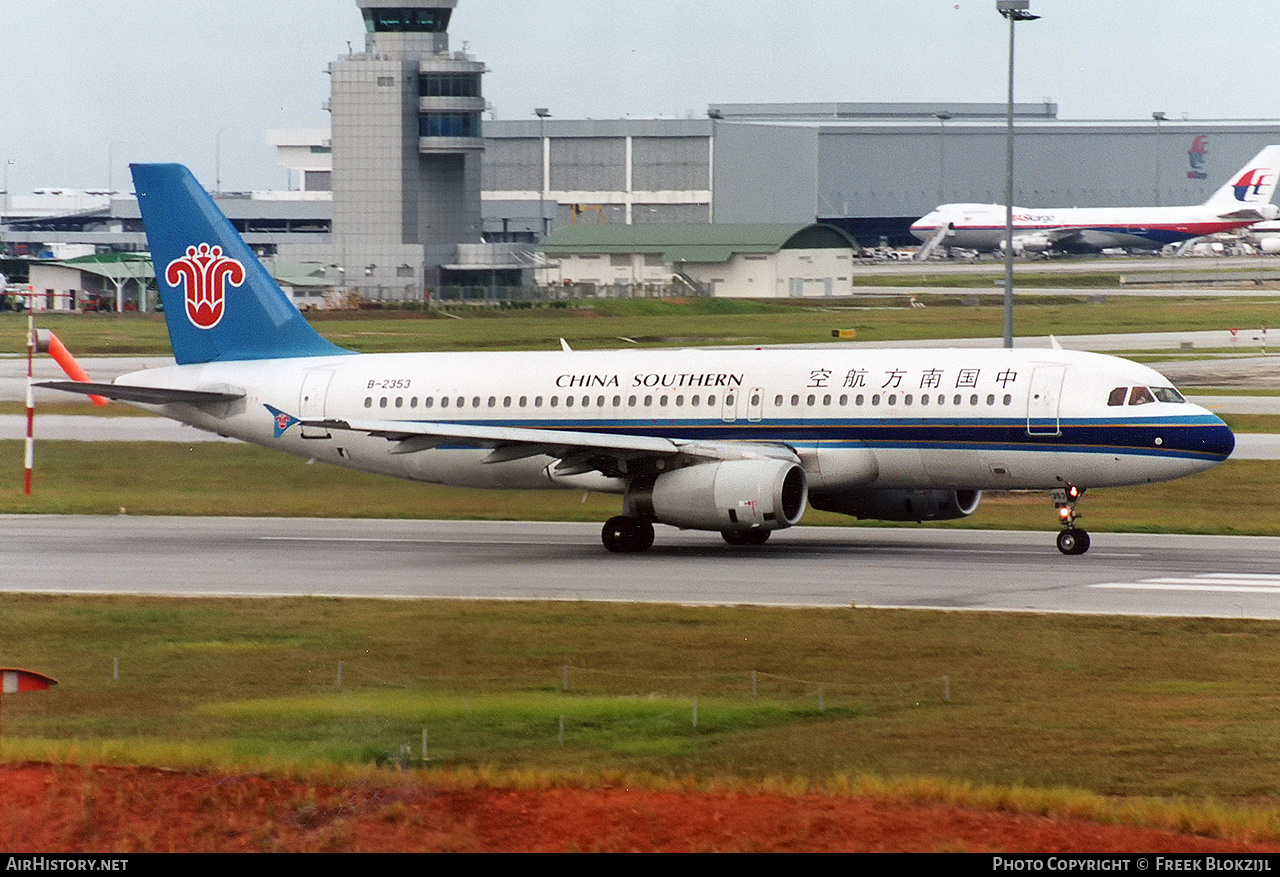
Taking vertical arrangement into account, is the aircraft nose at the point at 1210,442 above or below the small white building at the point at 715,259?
below

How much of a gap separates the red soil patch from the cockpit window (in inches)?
796

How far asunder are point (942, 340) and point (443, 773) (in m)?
67.6

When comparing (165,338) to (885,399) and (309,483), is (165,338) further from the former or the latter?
(885,399)

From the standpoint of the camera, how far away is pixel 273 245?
527 feet

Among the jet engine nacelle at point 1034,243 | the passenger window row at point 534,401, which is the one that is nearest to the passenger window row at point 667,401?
the passenger window row at point 534,401

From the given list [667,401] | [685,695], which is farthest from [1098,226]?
[685,695]

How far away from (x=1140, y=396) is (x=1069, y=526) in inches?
120

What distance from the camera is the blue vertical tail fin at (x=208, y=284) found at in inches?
1698

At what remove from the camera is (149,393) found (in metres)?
40.8

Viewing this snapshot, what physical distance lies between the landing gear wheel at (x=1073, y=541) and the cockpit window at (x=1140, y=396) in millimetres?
2880

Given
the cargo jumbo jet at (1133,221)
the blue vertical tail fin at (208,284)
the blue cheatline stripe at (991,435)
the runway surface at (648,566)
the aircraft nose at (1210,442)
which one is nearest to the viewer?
the runway surface at (648,566)

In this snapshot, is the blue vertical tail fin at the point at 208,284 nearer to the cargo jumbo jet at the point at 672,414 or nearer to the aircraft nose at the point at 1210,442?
the cargo jumbo jet at the point at 672,414

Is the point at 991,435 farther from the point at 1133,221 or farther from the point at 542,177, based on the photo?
the point at 1133,221
